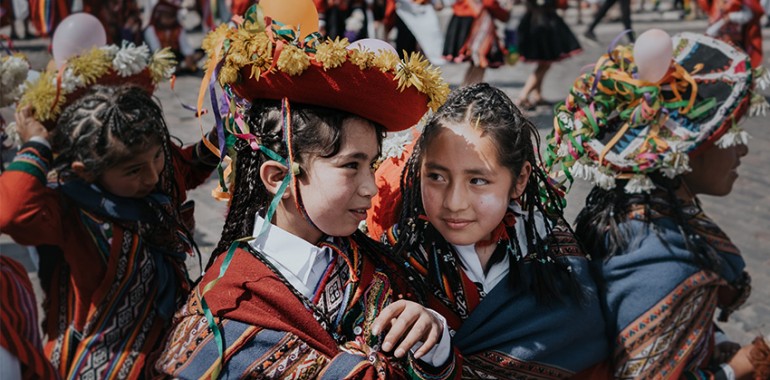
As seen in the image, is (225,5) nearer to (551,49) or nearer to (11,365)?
(551,49)

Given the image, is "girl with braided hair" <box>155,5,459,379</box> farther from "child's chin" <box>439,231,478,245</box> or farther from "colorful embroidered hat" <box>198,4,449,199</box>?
"child's chin" <box>439,231,478,245</box>

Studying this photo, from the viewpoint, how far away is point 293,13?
1905mm

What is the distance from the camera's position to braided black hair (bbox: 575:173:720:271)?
8.61 feet

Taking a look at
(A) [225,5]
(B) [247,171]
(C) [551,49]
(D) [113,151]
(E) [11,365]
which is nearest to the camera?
(E) [11,365]

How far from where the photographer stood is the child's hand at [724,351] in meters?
3.03

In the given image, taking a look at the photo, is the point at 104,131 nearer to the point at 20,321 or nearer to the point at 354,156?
the point at 20,321

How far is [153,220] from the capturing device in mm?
2725

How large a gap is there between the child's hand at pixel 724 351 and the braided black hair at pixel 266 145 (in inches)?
70.8

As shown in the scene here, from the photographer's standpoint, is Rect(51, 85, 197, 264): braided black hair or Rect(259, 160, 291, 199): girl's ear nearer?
Rect(259, 160, 291, 199): girl's ear

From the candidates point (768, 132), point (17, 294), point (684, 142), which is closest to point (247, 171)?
point (17, 294)

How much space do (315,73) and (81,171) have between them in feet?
3.96

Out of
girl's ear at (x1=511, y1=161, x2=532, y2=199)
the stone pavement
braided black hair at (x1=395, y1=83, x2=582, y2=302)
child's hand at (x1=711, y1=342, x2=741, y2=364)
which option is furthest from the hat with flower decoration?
child's hand at (x1=711, y1=342, x2=741, y2=364)

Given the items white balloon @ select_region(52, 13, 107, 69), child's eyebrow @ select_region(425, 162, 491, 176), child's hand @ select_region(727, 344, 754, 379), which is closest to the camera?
child's eyebrow @ select_region(425, 162, 491, 176)

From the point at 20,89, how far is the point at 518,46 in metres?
6.93
